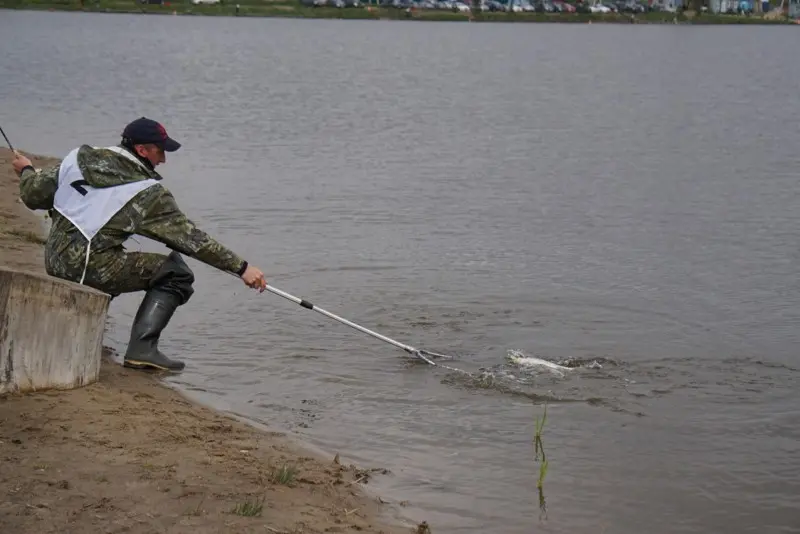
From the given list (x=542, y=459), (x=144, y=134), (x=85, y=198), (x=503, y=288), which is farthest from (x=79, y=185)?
(x=503, y=288)

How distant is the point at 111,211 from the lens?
762cm

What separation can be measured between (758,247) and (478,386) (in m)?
6.91

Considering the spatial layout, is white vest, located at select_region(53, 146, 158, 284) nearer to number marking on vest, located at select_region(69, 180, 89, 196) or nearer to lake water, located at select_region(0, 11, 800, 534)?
number marking on vest, located at select_region(69, 180, 89, 196)

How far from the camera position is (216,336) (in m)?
10.2

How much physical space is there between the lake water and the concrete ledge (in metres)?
1.53

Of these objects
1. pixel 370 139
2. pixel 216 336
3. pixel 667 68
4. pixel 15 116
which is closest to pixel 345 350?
pixel 216 336

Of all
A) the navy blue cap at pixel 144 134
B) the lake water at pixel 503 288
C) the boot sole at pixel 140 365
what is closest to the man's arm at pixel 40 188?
the navy blue cap at pixel 144 134

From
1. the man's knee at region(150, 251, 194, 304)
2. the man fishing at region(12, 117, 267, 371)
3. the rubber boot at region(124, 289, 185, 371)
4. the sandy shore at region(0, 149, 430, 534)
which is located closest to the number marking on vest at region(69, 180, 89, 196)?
the man fishing at region(12, 117, 267, 371)

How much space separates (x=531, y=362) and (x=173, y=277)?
2966mm

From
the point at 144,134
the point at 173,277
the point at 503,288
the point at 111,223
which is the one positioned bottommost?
the point at 503,288

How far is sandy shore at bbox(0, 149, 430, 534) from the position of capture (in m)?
→ 5.32

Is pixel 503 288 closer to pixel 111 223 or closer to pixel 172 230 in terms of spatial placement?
pixel 172 230

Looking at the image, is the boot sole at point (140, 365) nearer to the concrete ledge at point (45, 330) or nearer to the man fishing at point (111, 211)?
the man fishing at point (111, 211)

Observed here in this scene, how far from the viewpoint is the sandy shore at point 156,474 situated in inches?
210
